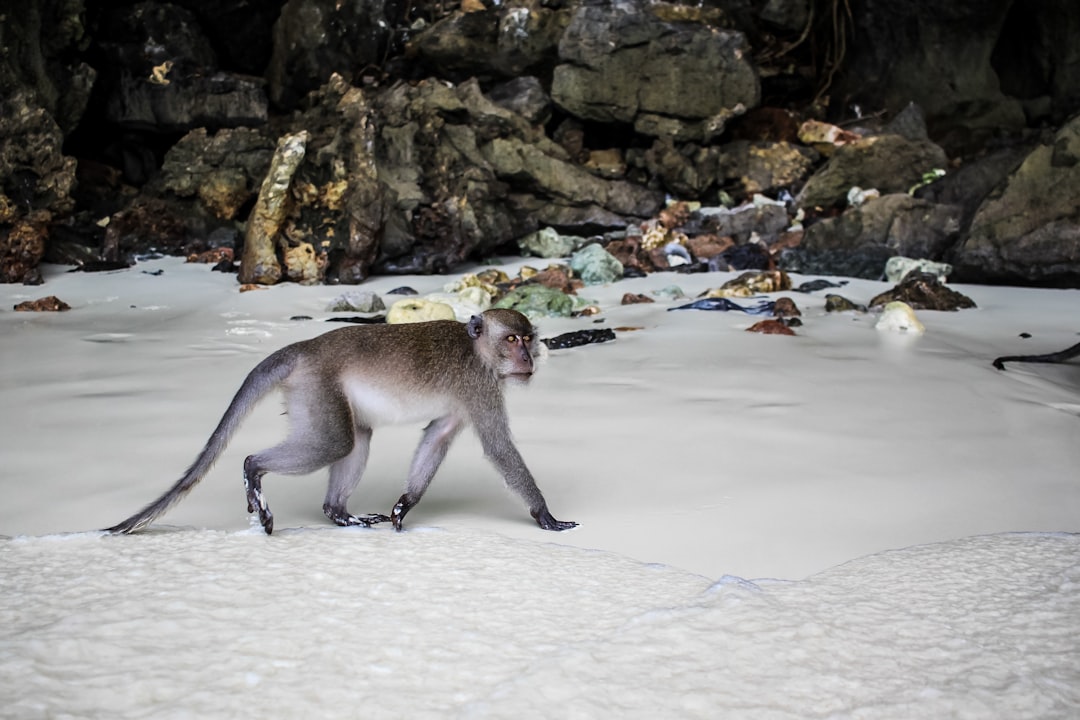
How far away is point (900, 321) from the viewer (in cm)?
588

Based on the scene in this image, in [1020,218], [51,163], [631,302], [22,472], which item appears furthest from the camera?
[51,163]

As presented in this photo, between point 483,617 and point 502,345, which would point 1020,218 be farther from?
point 483,617

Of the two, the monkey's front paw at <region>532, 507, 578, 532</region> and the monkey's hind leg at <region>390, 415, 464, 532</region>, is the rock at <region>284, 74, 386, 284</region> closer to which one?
the monkey's hind leg at <region>390, 415, 464, 532</region>

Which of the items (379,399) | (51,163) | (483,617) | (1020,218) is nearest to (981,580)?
(483,617)

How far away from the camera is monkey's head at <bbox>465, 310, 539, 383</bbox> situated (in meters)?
2.80

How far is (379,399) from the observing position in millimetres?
2762

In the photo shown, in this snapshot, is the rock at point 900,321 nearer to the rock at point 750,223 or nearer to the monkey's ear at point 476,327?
the monkey's ear at point 476,327

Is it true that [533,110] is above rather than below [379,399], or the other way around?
above

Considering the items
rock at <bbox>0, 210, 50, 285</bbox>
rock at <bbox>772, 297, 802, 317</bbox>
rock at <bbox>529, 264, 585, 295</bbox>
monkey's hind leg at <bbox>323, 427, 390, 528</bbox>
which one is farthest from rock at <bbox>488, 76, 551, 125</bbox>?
monkey's hind leg at <bbox>323, 427, 390, 528</bbox>

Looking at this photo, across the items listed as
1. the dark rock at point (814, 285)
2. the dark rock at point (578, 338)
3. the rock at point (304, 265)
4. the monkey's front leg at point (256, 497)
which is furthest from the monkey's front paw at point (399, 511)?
the rock at point (304, 265)

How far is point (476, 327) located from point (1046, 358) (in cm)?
355

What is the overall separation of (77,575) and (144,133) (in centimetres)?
1150

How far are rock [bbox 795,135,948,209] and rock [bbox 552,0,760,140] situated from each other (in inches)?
71.7

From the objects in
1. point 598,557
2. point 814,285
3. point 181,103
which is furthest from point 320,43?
point 598,557
